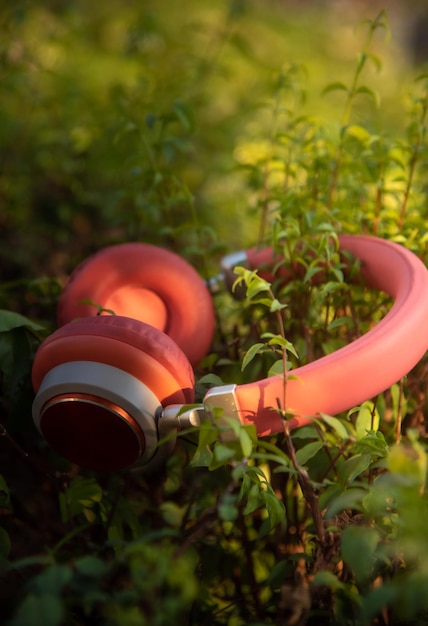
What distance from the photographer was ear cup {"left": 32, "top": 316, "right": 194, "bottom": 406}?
0.94 meters

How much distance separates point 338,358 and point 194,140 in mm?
2361

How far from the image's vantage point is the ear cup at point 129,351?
940 millimetres

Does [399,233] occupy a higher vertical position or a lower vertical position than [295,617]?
higher

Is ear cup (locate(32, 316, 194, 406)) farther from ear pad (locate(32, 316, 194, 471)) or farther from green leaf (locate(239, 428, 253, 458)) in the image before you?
green leaf (locate(239, 428, 253, 458))

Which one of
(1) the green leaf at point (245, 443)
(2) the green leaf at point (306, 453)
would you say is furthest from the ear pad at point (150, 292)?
(1) the green leaf at point (245, 443)

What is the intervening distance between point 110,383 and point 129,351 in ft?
0.17

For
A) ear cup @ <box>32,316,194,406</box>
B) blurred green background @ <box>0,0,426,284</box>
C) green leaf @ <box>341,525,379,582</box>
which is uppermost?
green leaf @ <box>341,525,379,582</box>

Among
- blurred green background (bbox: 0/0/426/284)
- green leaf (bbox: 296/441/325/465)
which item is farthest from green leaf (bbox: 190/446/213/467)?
blurred green background (bbox: 0/0/426/284)

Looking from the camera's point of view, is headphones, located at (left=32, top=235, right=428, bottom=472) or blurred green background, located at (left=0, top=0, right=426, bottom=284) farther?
blurred green background, located at (left=0, top=0, right=426, bottom=284)

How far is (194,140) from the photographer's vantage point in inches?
123

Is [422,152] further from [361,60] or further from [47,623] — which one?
[47,623]

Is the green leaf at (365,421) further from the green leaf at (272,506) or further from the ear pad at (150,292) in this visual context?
the ear pad at (150,292)

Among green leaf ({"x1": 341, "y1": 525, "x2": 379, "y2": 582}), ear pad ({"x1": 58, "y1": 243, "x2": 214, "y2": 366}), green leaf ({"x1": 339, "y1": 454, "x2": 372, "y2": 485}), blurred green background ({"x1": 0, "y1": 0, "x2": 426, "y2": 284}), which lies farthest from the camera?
blurred green background ({"x1": 0, "y1": 0, "x2": 426, "y2": 284})

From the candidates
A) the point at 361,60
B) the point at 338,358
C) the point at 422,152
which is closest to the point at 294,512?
the point at 338,358
